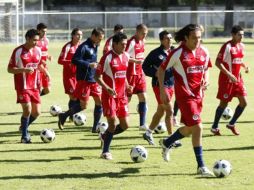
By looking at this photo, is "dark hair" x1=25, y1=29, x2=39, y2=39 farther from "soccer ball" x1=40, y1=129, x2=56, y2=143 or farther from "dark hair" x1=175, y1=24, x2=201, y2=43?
"dark hair" x1=175, y1=24, x2=201, y2=43

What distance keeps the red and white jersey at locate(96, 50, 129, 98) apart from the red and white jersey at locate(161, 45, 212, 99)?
4.20ft

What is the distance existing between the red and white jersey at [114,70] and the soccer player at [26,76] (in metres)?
1.77

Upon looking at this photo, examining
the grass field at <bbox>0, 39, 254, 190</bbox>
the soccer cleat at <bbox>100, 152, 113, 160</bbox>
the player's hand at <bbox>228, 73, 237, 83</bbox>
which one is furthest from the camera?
the player's hand at <bbox>228, 73, 237, 83</bbox>

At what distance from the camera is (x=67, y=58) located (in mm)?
15320

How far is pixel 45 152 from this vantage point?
11.3 m

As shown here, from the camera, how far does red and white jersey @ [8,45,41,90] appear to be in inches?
472

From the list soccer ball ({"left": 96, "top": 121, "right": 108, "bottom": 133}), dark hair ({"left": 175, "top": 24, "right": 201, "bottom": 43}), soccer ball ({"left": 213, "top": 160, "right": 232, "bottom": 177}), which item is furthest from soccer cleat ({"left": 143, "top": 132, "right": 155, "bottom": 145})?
dark hair ({"left": 175, "top": 24, "right": 201, "bottom": 43})

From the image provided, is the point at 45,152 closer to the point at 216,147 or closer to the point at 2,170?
the point at 2,170

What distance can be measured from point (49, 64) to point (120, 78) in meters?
20.5

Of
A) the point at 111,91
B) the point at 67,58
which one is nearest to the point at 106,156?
the point at 111,91

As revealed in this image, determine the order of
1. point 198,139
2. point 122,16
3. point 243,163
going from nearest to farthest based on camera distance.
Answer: point 198,139, point 243,163, point 122,16

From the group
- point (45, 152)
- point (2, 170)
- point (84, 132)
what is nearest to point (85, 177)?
point (2, 170)

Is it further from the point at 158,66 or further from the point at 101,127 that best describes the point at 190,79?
the point at 101,127

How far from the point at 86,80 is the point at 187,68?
444 cm
